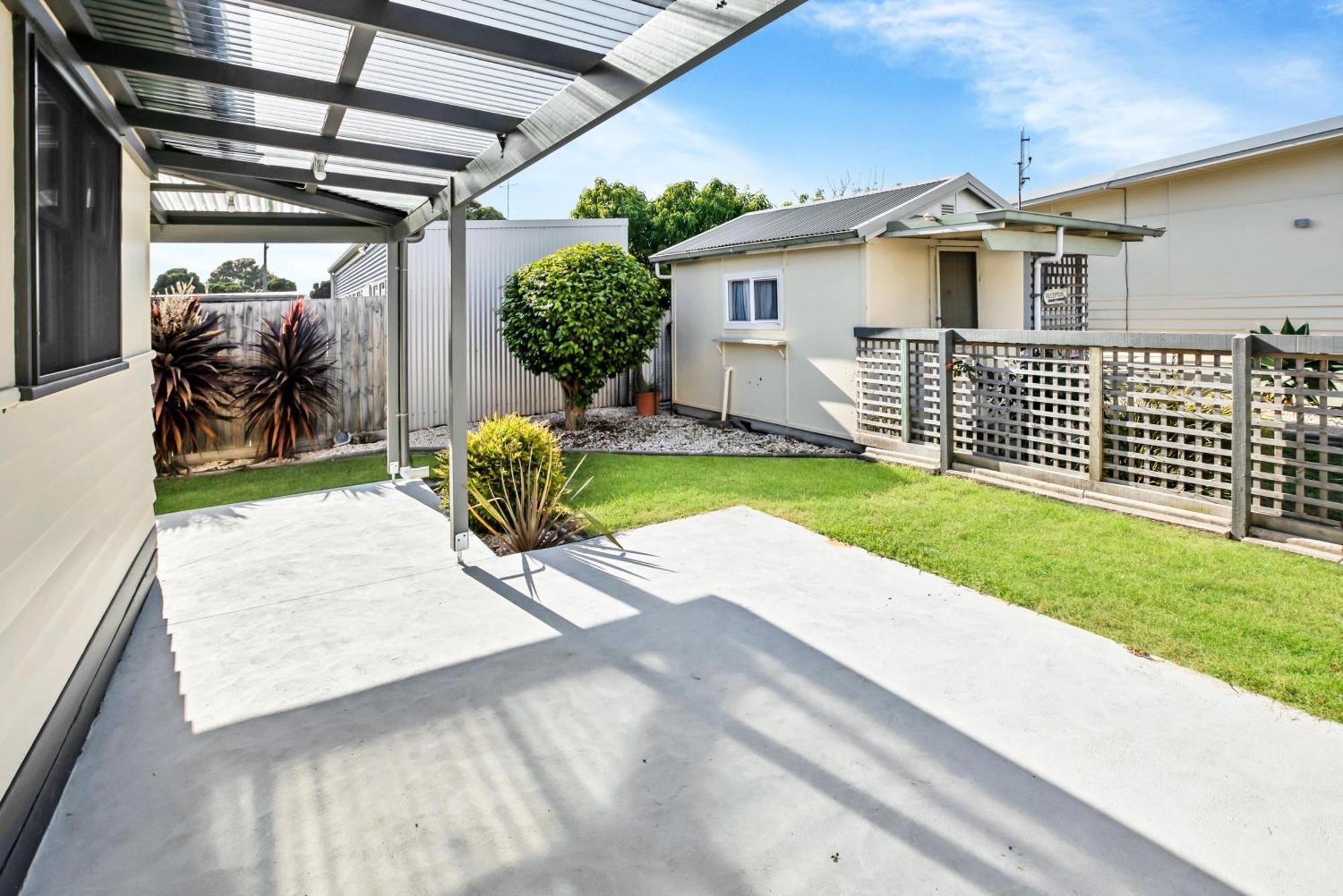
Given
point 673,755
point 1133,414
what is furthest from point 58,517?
point 1133,414

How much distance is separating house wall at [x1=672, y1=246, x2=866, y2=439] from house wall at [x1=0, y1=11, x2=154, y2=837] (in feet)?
23.7

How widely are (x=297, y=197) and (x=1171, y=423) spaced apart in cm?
720

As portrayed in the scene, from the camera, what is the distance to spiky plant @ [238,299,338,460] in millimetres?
9445

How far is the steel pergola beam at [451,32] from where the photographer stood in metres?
2.85

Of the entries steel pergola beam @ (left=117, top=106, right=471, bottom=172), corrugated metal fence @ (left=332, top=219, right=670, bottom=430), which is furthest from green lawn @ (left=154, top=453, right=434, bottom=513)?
steel pergola beam @ (left=117, top=106, right=471, bottom=172)

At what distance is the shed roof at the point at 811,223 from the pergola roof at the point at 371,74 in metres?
5.36

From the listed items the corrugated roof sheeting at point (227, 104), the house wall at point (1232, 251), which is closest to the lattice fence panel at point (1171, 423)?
the house wall at point (1232, 251)

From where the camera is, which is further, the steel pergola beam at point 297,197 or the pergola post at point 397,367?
the pergola post at point 397,367

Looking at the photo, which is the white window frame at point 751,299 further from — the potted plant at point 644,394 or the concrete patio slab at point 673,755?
the concrete patio slab at point 673,755

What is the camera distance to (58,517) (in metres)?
2.91

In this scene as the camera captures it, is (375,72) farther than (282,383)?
No

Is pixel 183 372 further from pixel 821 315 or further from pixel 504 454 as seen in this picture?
pixel 821 315

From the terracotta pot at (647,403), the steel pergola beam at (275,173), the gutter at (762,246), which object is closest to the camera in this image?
the steel pergola beam at (275,173)

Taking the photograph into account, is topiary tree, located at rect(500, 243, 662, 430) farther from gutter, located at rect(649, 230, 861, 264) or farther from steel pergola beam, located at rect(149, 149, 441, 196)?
→ steel pergola beam, located at rect(149, 149, 441, 196)
